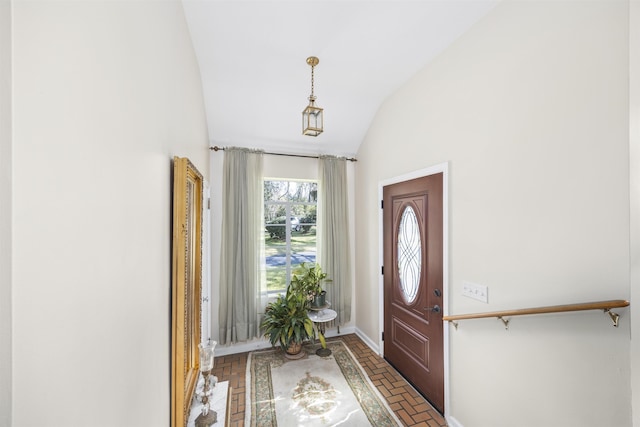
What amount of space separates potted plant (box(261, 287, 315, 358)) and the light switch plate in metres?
1.77

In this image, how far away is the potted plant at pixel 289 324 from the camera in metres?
3.00

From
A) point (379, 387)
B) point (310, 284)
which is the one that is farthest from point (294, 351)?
point (379, 387)

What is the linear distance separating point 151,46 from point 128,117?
425mm

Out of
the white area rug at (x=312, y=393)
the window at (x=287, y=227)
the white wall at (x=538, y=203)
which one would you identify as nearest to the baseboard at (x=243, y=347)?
the white area rug at (x=312, y=393)

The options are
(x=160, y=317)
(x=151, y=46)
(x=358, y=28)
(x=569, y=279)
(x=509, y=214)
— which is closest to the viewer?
(x=151, y=46)

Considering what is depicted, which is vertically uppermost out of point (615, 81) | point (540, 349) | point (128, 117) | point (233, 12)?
point (233, 12)

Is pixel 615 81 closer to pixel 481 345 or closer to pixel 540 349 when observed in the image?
pixel 540 349

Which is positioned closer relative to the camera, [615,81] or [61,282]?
[61,282]

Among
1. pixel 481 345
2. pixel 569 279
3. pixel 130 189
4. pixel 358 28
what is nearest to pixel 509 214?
pixel 569 279

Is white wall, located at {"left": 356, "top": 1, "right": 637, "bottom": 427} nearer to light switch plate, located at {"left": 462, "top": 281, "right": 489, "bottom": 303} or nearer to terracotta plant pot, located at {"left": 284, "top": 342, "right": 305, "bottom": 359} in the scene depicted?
→ light switch plate, located at {"left": 462, "top": 281, "right": 489, "bottom": 303}

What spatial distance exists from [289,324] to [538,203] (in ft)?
8.56

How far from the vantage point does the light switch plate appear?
1.82 meters

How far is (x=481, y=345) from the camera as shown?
1848 mm

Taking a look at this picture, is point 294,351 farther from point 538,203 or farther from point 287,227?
point 538,203
